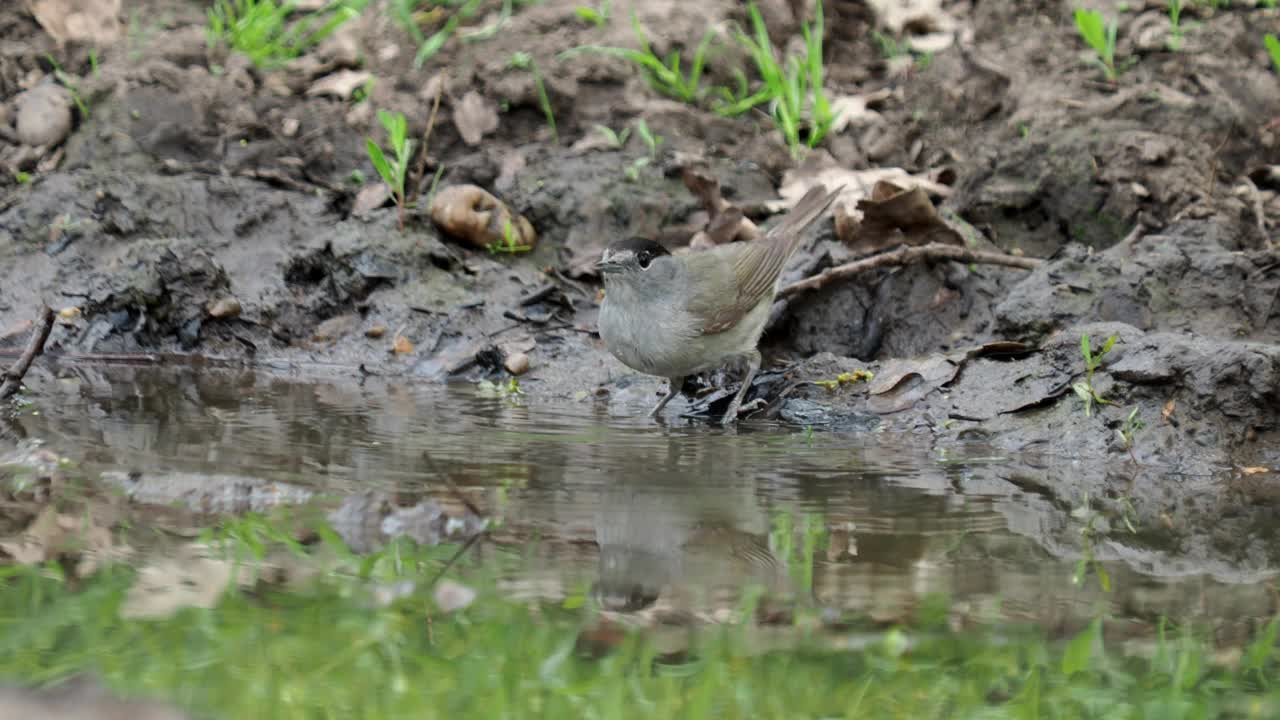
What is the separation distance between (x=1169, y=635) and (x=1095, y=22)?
567 cm

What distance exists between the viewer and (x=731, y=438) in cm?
538

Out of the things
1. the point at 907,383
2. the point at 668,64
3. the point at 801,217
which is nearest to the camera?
the point at 907,383

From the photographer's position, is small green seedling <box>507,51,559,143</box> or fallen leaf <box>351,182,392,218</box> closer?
fallen leaf <box>351,182,392,218</box>

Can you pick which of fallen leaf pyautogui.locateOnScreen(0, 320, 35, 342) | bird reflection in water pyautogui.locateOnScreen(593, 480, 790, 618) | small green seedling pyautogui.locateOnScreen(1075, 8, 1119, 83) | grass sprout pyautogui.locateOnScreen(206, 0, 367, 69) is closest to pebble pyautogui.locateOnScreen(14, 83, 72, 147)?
grass sprout pyautogui.locateOnScreen(206, 0, 367, 69)

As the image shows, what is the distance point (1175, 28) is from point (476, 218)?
14.2 feet

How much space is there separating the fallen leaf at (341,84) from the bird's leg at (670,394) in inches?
143

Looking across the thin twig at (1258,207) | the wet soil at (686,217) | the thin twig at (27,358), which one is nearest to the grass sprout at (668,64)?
the wet soil at (686,217)

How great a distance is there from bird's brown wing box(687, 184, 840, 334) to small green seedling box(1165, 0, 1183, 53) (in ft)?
8.55

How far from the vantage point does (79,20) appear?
29.4ft

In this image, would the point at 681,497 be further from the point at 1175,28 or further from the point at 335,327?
the point at 1175,28

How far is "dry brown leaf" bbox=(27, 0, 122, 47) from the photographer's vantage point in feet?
29.2

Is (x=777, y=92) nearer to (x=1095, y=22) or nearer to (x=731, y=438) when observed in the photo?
(x=1095, y=22)

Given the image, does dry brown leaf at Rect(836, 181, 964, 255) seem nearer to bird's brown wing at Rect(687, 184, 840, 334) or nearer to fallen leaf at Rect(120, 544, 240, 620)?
bird's brown wing at Rect(687, 184, 840, 334)

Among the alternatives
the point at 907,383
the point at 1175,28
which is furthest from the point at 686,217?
the point at 1175,28
